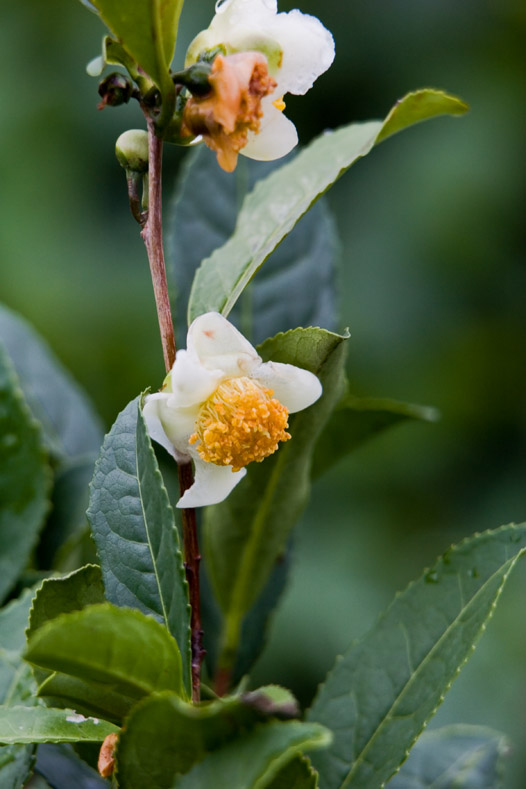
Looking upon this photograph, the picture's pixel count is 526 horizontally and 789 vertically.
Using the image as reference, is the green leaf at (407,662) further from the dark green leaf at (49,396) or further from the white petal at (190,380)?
the dark green leaf at (49,396)

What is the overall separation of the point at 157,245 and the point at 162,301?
0.12ft

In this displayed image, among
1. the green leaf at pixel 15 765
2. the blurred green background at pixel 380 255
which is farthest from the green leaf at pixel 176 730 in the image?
the blurred green background at pixel 380 255

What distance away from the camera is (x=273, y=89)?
0.59m

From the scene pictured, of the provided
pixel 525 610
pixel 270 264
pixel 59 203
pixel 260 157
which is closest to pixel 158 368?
pixel 59 203

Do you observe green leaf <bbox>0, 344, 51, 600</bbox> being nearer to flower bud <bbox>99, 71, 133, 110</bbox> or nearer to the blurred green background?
flower bud <bbox>99, 71, 133, 110</bbox>

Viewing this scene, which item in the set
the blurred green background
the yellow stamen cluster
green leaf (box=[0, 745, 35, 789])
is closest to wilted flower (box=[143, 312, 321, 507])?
the yellow stamen cluster

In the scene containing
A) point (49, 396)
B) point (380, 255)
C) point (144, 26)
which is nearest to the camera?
point (144, 26)

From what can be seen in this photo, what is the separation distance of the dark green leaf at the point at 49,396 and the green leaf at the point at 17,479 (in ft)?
0.62

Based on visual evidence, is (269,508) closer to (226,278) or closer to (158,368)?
(226,278)

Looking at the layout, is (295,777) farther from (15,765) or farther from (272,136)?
(272,136)

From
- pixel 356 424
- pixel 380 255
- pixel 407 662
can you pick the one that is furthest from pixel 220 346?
pixel 380 255

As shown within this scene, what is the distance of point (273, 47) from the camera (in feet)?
1.95

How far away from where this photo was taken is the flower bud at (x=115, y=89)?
595mm

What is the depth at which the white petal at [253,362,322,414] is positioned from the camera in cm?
61
